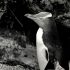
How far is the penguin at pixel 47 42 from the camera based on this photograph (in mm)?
3112

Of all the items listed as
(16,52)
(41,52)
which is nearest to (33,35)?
(16,52)

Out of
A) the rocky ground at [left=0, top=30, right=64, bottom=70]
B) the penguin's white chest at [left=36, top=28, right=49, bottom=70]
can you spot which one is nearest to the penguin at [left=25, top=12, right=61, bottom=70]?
the penguin's white chest at [left=36, top=28, right=49, bottom=70]

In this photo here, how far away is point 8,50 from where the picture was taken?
3.67 m

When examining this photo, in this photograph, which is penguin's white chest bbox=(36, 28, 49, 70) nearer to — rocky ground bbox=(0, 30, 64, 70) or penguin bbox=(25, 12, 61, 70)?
penguin bbox=(25, 12, 61, 70)

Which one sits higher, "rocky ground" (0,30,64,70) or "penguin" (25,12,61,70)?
"penguin" (25,12,61,70)

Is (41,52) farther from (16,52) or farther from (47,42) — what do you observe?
(16,52)

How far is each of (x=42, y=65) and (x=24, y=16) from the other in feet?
2.64

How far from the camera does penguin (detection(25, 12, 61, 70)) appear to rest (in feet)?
10.2

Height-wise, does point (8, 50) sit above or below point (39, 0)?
below

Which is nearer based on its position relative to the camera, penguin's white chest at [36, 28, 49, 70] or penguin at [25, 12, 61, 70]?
penguin at [25, 12, 61, 70]

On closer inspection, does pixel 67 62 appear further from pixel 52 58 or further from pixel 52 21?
pixel 52 21

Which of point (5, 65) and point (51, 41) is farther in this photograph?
point (5, 65)

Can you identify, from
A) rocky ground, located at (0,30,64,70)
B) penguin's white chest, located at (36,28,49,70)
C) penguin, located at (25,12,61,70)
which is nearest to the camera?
penguin, located at (25,12,61,70)

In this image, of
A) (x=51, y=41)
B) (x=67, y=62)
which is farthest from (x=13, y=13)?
(x=67, y=62)
